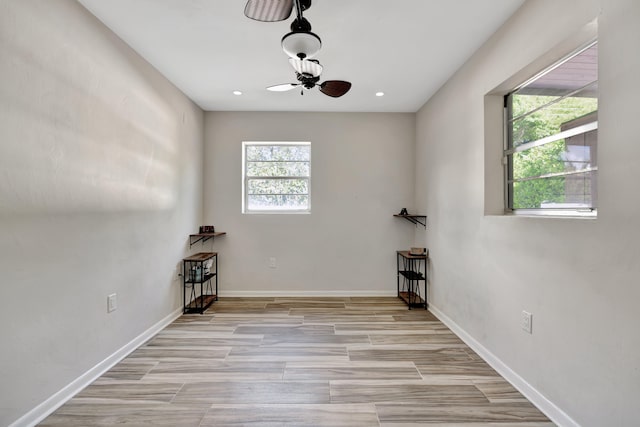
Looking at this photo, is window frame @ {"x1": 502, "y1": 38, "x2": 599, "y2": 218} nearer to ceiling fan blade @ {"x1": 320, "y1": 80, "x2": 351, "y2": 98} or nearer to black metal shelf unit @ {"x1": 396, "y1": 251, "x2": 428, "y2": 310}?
ceiling fan blade @ {"x1": 320, "y1": 80, "x2": 351, "y2": 98}

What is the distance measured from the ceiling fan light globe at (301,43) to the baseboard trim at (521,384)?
2.46 m

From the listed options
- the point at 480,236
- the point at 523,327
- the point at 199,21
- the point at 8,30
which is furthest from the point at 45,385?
the point at 480,236

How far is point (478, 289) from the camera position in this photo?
2.47 metres

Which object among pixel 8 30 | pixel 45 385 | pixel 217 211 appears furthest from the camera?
pixel 217 211

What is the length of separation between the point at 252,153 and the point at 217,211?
93 cm

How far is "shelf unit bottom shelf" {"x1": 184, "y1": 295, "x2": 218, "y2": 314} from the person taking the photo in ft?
11.1

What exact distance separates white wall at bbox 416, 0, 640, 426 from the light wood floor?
0.33 m

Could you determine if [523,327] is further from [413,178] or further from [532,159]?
[413,178]

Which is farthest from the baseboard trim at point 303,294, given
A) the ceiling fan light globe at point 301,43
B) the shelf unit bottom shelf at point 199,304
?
the ceiling fan light globe at point 301,43

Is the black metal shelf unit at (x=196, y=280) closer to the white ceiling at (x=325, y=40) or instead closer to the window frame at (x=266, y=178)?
the window frame at (x=266, y=178)

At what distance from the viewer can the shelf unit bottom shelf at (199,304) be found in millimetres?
3395

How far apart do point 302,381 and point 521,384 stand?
4.69ft

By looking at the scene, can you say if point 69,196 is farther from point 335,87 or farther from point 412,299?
point 412,299

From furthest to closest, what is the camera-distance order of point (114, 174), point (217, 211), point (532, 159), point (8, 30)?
point (217, 211) → point (114, 174) → point (532, 159) → point (8, 30)
